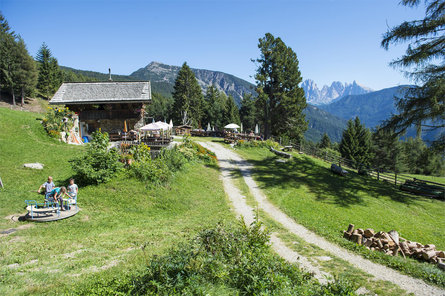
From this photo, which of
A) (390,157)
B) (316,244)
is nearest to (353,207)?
(316,244)

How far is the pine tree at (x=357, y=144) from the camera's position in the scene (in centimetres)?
5697

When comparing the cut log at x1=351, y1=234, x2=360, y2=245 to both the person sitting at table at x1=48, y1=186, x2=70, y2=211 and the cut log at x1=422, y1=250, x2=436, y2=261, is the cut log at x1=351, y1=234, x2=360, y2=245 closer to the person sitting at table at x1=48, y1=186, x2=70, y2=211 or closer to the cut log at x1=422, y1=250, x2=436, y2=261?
the cut log at x1=422, y1=250, x2=436, y2=261

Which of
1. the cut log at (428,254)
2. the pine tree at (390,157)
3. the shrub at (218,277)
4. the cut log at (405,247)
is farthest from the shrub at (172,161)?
the pine tree at (390,157)

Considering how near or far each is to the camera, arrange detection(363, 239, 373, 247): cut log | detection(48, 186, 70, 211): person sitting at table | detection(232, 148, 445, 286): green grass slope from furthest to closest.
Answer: detection(48, 186, 70, 211): person sitting at table
detection(232, 148, 445, 286): green grass slope
detection(363, 239, 373, 247): cut log

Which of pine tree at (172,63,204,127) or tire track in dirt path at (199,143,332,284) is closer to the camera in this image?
tire track in dirt path at (199,143,332,284)

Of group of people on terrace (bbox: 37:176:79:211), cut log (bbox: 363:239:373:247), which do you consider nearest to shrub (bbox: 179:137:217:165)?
group of people on terrace (bbox: 37:176:79:211)

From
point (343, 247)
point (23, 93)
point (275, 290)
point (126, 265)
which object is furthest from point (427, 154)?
point (23, 93)

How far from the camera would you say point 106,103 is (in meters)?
28.0

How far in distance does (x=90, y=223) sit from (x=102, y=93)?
895 inches

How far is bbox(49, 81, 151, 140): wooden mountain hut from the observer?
2769 cm

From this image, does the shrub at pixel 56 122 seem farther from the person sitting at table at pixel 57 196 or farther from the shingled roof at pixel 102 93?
the person sitting at table at pixel 57 196

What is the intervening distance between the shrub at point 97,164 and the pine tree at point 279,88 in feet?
86.8

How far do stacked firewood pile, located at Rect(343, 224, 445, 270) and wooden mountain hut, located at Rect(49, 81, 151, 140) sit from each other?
82.1ft

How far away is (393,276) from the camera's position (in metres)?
7.56
